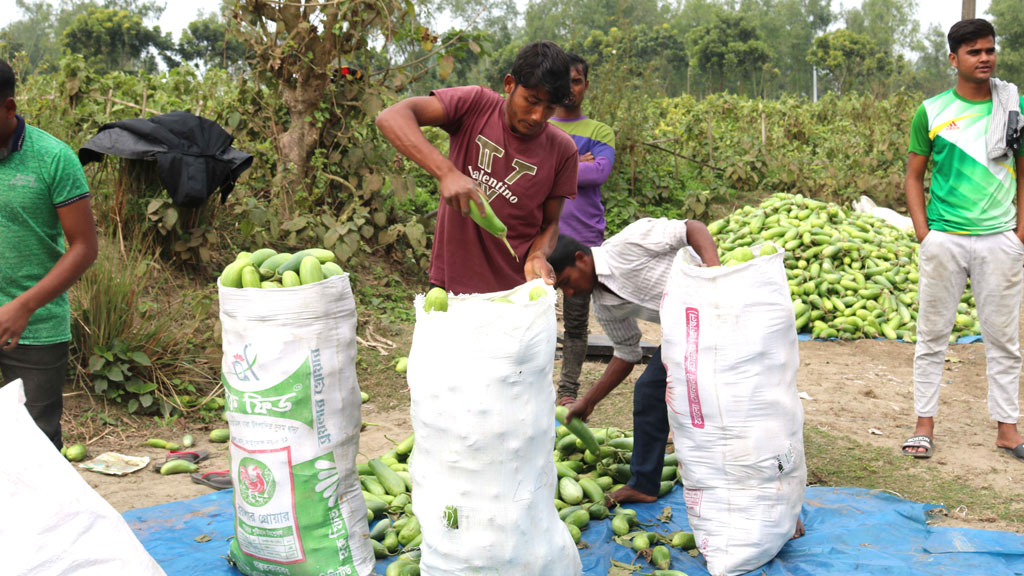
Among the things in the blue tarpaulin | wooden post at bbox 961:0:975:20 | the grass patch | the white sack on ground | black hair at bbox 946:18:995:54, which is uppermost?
wooden post at bbox 961:0:975:20

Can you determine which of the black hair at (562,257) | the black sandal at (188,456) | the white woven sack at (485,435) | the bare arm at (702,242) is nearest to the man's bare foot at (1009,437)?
the bare arm at (702,242)

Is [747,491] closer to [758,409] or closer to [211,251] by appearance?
[758,409]

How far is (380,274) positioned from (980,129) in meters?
5.01

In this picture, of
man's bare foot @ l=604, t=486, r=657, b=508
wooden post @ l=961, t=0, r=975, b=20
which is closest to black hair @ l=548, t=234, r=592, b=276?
man's bare foot @ l=604, t=486, r=657, b=508

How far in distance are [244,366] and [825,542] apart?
228cm

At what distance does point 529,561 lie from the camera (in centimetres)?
242

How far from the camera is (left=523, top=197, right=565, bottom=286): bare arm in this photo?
2867mm

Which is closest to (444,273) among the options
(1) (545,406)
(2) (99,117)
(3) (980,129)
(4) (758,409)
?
(1) (545,406)

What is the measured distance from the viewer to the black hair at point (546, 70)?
103 inches

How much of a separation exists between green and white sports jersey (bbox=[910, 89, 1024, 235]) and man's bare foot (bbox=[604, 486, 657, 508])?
216cm

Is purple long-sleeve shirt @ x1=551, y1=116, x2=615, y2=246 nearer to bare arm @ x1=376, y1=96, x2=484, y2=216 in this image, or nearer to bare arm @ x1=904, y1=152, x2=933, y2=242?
bare arm @ x1=904, y1=152, x2=933, y2=242

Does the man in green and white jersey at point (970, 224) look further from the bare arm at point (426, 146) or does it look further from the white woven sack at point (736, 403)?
the bare arm at point (426, 146)

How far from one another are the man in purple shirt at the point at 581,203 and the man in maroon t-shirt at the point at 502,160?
4.35ft

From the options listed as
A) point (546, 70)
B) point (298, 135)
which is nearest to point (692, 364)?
point (546, 70)
